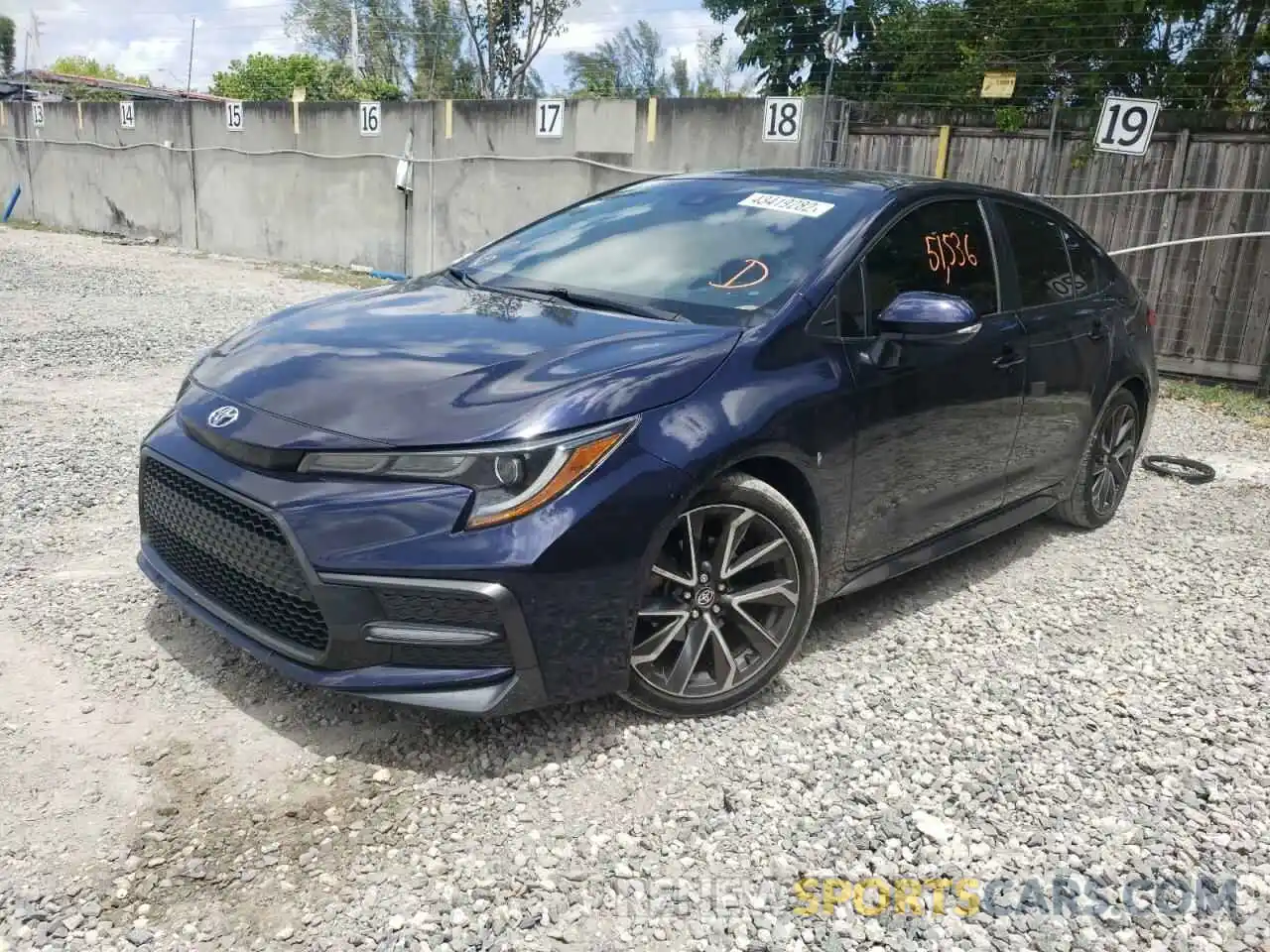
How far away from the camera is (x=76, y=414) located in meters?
6.09

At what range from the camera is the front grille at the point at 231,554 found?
2.68 metres

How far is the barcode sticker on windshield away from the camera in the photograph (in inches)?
145

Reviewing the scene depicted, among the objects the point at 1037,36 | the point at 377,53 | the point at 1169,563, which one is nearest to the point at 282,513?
the point at 1169,563

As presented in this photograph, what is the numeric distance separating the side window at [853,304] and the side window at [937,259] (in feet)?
0.09

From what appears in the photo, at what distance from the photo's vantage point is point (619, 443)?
271 cm

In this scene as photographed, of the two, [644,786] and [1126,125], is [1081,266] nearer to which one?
[644,786]

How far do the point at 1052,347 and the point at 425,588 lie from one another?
295 centimetres

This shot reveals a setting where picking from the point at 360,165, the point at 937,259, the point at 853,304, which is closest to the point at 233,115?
the point at 360,165

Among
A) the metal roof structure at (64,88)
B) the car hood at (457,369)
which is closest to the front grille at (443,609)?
the car hood at (457,369)

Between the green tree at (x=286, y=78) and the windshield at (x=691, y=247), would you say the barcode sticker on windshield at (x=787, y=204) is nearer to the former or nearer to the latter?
the windshield at (x=691, y=247)

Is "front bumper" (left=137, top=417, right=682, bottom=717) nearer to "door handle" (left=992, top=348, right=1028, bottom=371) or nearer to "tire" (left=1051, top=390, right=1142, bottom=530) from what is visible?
"door handle" (left=992, top=348, right=1028, bottom=371)

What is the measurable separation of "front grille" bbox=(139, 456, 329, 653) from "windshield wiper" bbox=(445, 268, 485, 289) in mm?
1276

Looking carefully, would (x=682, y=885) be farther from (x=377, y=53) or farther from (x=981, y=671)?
(x=377, y=53)

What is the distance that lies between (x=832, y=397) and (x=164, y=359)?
6.12 metres
